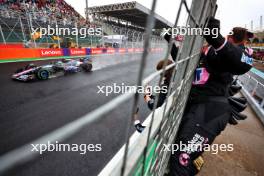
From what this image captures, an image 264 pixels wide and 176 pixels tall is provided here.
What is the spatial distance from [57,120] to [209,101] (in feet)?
9.80

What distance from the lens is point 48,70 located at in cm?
609

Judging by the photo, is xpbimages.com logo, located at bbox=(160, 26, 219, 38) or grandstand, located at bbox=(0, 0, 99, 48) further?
grandstand, located at bbox=(0, 0, 99, 48)

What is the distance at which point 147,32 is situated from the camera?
376 mm

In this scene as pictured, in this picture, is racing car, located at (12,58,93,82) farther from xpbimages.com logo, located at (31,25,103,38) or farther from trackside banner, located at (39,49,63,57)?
xpbimages.com logo, located at (31,25,103,38)

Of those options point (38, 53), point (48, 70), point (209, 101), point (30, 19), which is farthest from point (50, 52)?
point (209, 101)

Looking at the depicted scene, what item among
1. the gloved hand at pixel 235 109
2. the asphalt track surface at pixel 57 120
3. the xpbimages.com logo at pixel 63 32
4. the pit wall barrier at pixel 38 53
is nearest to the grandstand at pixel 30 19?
the xpbimages.com logo at pixel 63 32

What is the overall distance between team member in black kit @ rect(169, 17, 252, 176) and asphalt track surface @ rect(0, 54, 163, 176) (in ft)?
2.31

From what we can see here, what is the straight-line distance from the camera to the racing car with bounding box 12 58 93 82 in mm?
5691

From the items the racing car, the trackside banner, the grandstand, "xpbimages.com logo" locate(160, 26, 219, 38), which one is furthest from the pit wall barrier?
"xpbimages.com logo" locate(160, 26, 219, 38)

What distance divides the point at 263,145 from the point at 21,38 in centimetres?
1540

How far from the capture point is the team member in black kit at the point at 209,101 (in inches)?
55.9

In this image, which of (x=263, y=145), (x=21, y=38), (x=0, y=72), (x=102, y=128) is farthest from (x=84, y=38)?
(x=263, y=145)

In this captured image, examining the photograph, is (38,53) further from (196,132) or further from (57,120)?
(196,132)

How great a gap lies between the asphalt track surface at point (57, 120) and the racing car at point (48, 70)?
0.28m
